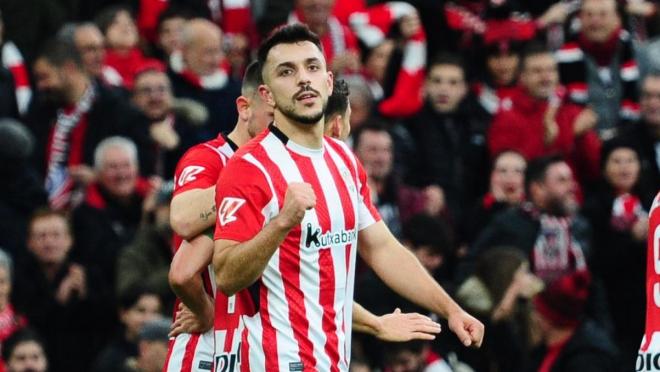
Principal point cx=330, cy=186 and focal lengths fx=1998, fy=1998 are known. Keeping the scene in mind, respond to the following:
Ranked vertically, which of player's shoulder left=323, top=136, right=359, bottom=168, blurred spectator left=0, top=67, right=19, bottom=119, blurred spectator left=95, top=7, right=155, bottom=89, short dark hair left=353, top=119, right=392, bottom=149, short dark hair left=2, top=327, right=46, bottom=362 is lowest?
short dark hair left=2, top=327, right=46, bottom=362

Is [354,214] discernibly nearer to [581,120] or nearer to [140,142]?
[140,142]

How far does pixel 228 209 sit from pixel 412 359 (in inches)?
158

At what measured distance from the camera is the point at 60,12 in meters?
16.7

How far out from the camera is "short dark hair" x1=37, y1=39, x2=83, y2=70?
1496 centimetres

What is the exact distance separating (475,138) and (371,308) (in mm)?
3500

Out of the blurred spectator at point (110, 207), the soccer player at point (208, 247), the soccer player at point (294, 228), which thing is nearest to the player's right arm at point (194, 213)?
Result: the soccer player at point (208, 247)

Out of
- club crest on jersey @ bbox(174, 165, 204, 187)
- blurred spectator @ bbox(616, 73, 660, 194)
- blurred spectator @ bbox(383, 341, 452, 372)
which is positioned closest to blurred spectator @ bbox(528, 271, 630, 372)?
blurred spectator @ bbox(383, 341, 452, 372)

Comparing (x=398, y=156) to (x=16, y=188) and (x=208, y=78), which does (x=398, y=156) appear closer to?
(x=208, y=78)

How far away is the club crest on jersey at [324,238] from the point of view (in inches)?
337

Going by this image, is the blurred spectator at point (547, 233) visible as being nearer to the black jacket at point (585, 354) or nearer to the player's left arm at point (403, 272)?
the black jacket at point (585, 354)

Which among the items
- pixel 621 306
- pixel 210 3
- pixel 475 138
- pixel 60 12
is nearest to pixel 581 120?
pixel 475 138

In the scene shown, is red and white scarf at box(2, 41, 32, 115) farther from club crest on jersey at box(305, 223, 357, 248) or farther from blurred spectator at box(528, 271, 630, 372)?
club crest on jersey at box(305, 223, 357, 248)

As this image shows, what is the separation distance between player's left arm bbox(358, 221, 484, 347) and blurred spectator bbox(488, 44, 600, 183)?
6.75 metres

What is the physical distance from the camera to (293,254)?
8547mm
